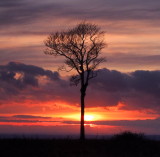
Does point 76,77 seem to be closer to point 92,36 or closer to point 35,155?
point 92,36

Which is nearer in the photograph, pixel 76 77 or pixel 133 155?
pixel 133 155

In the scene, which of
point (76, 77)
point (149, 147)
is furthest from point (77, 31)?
point (149, 147)

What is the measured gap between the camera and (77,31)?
57812mm

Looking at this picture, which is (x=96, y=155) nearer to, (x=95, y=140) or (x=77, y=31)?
(x=95, y=140)

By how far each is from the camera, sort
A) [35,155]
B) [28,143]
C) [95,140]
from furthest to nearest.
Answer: [95,140], [28,143], [35,155]

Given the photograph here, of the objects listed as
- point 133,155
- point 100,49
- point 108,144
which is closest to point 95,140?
point 108,144

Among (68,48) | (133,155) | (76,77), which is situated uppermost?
(68,48)

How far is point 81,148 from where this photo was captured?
44719 mm

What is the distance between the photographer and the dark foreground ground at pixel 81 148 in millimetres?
43156

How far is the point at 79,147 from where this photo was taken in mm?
45125

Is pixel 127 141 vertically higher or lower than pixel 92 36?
lower

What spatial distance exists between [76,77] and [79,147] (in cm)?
1432

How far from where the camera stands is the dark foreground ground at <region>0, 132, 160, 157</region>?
43.2 meters

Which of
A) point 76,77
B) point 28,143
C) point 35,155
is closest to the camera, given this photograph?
point 35,155
